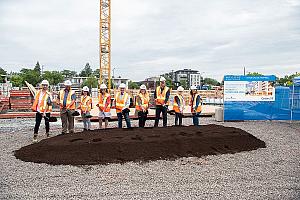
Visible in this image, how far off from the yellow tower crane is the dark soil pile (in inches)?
1930

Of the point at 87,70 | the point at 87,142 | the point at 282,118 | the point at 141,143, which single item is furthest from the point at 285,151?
the point at 87,70

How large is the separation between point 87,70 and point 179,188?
448ft

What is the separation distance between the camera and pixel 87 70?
139 m

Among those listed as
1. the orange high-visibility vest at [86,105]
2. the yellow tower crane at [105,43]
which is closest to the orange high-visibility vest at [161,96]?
the orange high-visibility vest at [86,105]

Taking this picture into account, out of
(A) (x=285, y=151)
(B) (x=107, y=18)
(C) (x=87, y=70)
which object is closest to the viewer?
(A) (x=285, y=151)

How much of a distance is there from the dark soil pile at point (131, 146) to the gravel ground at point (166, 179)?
36 centimetres

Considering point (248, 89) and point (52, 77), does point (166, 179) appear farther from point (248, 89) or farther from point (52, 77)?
point (52, 77)

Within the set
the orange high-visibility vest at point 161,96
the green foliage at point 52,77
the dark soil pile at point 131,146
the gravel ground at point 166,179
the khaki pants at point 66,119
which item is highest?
the green foliage at point 52,77

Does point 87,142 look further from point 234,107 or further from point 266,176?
point 234,107

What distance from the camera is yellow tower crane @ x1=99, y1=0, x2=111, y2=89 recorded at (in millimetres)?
57406

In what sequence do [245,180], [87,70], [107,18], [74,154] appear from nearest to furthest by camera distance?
1. [245,180]
2. [74,154]
3. [107,18]
4. [87,70]

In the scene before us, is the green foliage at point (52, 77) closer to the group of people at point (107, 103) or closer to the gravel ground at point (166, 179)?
the group of people at point (107, 103)

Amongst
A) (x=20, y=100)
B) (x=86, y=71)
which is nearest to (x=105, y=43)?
(x=20, y=100)

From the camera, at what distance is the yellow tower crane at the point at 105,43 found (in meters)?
57.4
